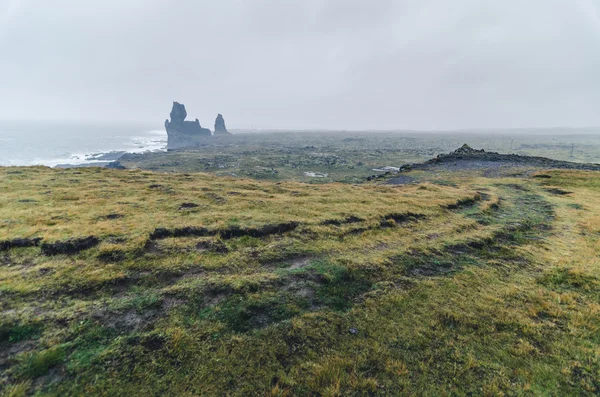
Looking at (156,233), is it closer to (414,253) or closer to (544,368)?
(414,253)

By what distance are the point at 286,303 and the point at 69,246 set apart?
1055 cm

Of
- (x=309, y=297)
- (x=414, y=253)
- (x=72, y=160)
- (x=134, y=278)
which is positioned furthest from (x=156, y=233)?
(x=72, y=160)

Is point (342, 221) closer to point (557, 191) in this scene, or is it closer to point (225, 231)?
point (225, 231)

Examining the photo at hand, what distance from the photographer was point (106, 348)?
7238 millimetres

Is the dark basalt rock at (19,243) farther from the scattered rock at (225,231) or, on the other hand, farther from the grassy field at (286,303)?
the scattered rock at (225,231)

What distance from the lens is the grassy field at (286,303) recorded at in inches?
272

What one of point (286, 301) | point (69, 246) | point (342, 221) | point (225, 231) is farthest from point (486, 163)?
point (69, 246)

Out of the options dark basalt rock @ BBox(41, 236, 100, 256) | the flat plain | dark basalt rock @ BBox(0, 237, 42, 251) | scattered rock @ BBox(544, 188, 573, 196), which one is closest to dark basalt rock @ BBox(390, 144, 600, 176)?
scattered rock @ BBox(544, 188, 573, 196)

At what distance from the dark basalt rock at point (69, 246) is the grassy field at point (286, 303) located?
8 cm

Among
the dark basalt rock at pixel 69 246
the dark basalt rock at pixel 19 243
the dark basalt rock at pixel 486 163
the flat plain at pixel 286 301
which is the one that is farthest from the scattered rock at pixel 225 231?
the dark basalt rock at pixel 486 163

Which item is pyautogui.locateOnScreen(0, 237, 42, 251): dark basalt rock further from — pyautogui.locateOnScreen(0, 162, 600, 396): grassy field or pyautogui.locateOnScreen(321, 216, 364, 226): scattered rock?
pyautogui.locateOnScreen(321, 216, 364, 226): scattered rock

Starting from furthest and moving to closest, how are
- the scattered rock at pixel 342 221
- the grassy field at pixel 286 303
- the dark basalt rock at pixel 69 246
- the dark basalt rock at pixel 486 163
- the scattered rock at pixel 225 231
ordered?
the dark basalt rock at pixel 486 163, the scattered rock at pixel 342 221, the scattered rock at pixel 225 231, the dark basalt rock at pixel 69 246, the grassy field at pixel 286 303

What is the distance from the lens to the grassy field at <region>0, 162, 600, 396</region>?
691 centimetres

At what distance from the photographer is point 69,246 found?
38.8 ft
